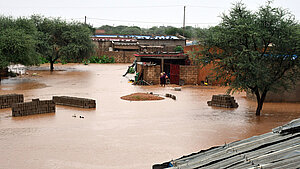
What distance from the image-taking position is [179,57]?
39.8m

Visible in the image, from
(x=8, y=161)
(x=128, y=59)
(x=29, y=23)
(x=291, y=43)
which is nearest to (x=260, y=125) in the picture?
(x=291, y=43)

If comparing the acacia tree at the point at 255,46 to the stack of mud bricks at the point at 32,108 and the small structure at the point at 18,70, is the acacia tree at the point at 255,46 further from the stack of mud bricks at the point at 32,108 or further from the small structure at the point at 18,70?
the small structure at the point at 18,70

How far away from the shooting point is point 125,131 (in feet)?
52.4

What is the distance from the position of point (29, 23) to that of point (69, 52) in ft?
25.3

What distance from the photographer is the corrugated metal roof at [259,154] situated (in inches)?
190

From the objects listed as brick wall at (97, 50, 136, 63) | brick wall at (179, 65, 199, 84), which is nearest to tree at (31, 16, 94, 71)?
brick wall at (97, 50, 136, 63)

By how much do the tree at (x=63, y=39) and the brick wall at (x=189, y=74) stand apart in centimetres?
1959

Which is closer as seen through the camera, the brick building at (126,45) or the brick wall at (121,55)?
the brick wall at (121,55)

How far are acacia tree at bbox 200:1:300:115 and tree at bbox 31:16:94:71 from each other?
32.5m

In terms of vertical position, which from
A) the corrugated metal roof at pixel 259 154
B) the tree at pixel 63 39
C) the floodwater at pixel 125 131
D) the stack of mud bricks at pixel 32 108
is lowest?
the floodwater at pixel 125 131

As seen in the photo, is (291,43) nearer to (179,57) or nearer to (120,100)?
(120,100)

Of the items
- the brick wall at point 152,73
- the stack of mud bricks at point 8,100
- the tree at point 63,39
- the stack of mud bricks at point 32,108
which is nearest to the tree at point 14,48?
the tree at point 63,39

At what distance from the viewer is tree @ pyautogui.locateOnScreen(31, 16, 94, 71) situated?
49688mm

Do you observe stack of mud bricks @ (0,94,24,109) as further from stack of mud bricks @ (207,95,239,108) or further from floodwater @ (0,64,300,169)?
stack of mud bricks @ (207,95,239,108)
